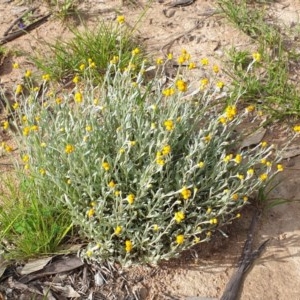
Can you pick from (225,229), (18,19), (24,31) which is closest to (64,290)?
(225,229)

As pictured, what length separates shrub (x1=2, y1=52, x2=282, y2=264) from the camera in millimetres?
2939

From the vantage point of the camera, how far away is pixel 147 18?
4.75 m

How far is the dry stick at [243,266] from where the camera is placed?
3.10m

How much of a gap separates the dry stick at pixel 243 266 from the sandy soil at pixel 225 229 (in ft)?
0.11

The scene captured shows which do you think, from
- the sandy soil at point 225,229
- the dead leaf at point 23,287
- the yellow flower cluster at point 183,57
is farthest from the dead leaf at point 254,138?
the dead leaf at point 23,287

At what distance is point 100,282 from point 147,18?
259cm

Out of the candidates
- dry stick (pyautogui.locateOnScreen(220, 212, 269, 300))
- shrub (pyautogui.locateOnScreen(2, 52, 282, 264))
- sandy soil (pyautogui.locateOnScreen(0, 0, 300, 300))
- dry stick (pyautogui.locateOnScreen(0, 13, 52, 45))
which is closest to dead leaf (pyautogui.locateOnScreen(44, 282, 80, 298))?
shrub (pyautogui.locateOnScreen(2, 52, 282, 264))

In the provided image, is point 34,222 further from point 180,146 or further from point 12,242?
point 180,146

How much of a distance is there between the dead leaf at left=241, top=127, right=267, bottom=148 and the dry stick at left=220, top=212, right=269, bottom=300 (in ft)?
2.06

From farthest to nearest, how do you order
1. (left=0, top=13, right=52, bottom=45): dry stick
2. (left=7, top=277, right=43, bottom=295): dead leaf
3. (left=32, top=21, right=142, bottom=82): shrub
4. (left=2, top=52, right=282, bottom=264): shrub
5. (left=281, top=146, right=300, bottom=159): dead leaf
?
(left=0, top=13, right=52, bottom=45): dry stick, (left=32, top=21, right=142, bottom=82): shrub, (left=281, top=146, right=300, bottom=159): dead leaf, (left=7, top=277, right=43, bottom=295): dead leaf, (left=2, top=52, right=282, bottom=264): shrub

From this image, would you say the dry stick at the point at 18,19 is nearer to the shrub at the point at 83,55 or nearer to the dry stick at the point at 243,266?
the shrub at the point at 83,55

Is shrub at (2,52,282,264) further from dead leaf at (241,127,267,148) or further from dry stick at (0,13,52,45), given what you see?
dry stick at (0,13,52,45)

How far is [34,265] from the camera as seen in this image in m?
3.11

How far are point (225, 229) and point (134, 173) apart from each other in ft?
2.52
